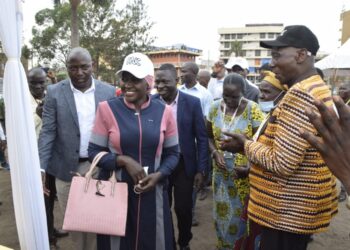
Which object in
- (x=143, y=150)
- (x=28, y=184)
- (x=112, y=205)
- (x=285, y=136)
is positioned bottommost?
(x=112, y=205)

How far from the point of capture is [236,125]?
329 centimetres

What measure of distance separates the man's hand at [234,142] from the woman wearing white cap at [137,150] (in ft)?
1.41

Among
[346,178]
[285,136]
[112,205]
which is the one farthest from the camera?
[112,205]

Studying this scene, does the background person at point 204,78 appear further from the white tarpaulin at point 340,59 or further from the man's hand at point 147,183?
the man's hand at point 147,183

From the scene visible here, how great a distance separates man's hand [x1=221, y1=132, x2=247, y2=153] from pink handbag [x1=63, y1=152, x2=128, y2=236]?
759 mm

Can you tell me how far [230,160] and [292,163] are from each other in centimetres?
144

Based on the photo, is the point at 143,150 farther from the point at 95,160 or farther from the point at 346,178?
the point at 346,178

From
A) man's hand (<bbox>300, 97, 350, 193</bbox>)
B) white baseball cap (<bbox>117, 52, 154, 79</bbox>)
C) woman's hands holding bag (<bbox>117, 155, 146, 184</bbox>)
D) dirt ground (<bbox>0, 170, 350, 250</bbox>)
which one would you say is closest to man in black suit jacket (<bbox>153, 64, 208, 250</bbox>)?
dirt ground (<bbox>0, 170, 350, 250</bbox>)

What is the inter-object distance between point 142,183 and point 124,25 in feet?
64.7

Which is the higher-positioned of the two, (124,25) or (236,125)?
(124,25)

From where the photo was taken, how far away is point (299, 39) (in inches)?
79.7

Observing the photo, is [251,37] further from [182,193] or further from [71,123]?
[71,123]

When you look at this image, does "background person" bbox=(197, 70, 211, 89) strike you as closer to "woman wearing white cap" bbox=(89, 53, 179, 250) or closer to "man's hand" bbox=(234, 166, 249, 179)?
"man's hand" bbox=(234, 166, 249, 179)

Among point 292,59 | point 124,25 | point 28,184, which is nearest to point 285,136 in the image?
point 292,59
